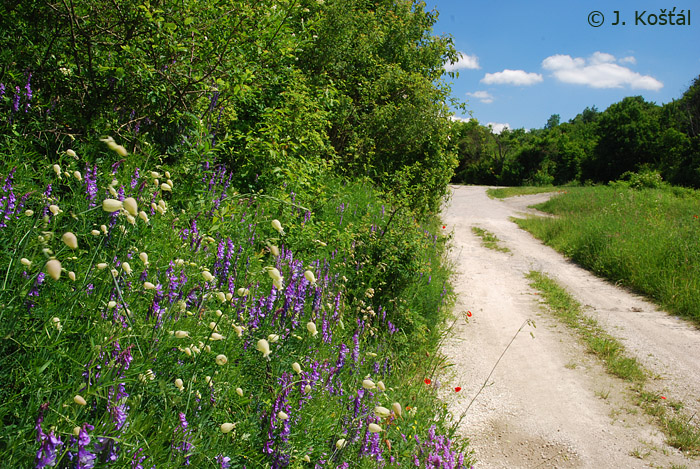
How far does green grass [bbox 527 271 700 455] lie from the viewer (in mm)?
3883

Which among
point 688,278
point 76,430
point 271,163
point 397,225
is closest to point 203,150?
point 271,163

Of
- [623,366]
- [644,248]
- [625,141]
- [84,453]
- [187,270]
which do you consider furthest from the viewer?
[625,141]

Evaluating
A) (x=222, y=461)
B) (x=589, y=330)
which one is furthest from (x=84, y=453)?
(x=589, y=330)

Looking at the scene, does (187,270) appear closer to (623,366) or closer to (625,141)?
(623,366)

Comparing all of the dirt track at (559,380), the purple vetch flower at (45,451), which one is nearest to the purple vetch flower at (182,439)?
the purple vetch flower at (45,451)

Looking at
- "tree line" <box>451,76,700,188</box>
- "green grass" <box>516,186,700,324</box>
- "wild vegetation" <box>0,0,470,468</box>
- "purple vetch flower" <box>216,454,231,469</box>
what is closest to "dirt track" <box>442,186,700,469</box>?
"green grass" <box>516,186,700,324</box>

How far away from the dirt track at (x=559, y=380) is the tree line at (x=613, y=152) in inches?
557

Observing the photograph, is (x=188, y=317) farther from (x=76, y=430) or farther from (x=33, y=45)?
(x=33, y=45)

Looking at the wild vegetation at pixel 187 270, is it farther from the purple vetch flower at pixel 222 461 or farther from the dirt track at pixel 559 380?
the dirt track at pixel 559 380

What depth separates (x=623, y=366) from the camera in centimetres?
504

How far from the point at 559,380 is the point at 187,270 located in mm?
4275

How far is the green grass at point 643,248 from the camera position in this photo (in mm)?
7078

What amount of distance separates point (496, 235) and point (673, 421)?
925 centimetres

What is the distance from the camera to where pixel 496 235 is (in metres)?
13.0
